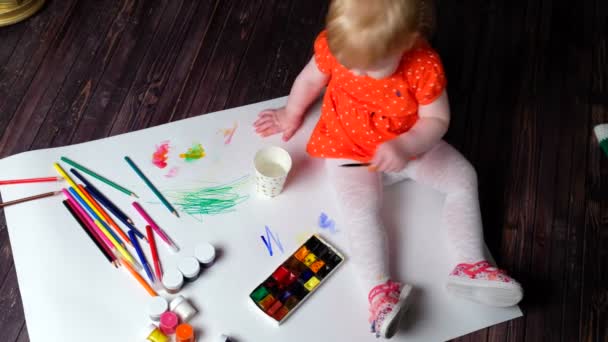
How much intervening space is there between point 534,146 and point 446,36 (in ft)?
1.18

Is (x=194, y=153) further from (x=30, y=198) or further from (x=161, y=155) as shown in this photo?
(x=30, y=198)

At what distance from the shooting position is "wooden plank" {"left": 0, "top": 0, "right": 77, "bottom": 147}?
1243mm

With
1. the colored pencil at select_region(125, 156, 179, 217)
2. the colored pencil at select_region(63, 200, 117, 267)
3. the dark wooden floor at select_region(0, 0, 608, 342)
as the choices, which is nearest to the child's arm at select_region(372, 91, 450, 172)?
the dark wooden floor at select_region(0, 0, 608, 342)

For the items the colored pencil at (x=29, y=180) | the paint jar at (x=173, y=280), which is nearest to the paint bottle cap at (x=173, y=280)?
the paint jar at (x=173, y=280)

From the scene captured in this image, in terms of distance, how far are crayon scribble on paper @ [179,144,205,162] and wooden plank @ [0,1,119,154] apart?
0.33 m

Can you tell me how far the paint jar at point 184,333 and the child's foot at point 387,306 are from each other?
318 millimetres

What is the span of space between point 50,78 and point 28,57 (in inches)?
3.3

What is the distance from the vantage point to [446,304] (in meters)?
1.08

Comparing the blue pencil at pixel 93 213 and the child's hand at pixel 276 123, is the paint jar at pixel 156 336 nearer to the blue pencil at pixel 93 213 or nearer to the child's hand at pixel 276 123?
the blue pencil at pixel 93 213

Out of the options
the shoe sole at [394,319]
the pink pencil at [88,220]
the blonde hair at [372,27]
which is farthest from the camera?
the pink pencil at [88,220]

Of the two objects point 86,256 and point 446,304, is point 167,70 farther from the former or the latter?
point 446,304

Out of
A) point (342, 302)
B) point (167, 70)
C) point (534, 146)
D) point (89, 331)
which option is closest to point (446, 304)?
point (342, 302)

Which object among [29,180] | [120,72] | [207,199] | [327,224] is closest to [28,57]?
[120,72]

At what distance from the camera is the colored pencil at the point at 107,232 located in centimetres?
106
